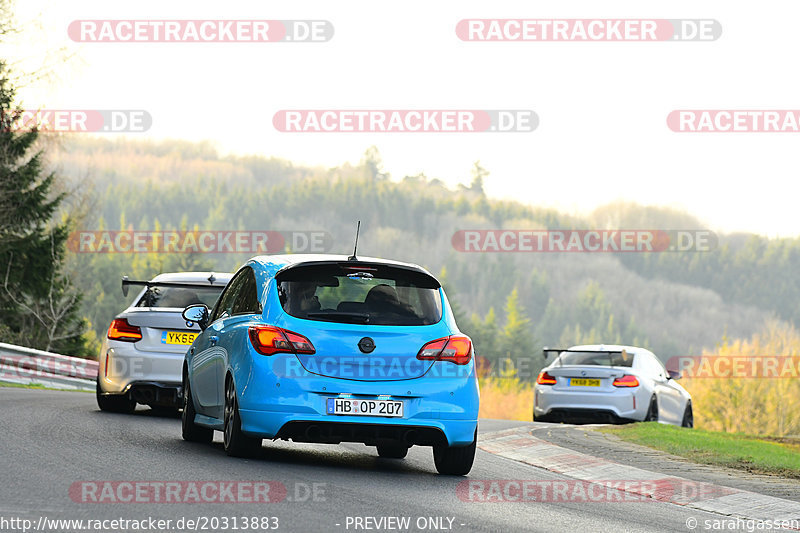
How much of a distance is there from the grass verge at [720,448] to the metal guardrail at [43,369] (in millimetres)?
12667

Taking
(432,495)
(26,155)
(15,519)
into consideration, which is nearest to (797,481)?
(432,495)

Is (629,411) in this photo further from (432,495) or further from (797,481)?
(432,495)

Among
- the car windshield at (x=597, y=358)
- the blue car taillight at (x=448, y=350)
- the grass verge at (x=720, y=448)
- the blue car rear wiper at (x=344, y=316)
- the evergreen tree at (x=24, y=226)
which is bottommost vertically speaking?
the grass verge at (x=720, y=448)

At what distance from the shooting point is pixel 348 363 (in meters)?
9.50

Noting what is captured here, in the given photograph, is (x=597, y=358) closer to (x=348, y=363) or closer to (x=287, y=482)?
(x=348, y=363)

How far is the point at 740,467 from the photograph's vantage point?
12430 mm

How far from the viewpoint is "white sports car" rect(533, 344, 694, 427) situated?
20203 mm

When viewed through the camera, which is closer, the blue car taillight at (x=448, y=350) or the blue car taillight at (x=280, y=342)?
the blue car taillight at (x=280, y=342)

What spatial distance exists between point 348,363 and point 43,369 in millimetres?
17866

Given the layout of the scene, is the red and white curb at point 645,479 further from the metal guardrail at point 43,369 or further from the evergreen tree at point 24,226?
the evergreen tree at point 24,226

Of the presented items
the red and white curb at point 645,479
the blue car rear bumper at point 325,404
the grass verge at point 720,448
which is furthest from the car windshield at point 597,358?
the blue car rear bumper at point 325,404

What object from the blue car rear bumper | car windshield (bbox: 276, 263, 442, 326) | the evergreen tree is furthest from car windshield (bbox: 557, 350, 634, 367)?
the evergreen tree

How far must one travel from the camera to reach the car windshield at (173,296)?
1496 centimetres

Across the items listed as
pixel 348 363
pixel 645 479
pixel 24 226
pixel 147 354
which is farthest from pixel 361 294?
pixel 24 226
